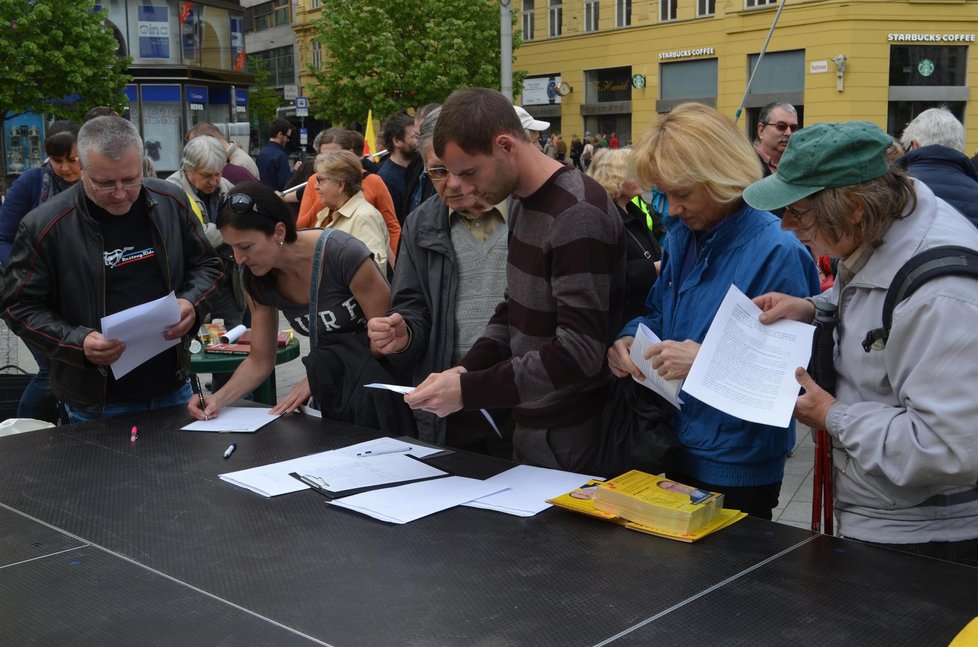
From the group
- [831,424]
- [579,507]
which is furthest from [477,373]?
[831,424]

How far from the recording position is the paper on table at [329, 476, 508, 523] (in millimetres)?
2277

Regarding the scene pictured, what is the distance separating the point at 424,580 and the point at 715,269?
42.6 inches

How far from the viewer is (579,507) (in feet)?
7.23

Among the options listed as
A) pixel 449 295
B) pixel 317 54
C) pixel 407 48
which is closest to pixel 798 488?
pixel 449 295

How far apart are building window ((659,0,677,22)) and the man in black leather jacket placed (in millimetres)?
27382

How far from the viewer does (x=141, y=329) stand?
335 cm

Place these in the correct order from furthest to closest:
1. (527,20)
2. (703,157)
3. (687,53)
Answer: (527,20), (687,53), (703,157)

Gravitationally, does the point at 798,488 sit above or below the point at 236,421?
below

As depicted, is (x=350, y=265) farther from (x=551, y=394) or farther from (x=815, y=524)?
(x=815, y=524)

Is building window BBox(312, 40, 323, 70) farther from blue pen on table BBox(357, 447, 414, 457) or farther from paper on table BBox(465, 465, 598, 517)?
paper on table BBox(465, 465, 598, 517)

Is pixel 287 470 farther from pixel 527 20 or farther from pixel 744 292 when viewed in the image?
pixel 527 20

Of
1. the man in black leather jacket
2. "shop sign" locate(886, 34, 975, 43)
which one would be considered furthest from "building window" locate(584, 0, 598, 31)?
the man in black leather jacket

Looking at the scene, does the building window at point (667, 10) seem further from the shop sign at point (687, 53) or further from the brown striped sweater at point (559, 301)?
the brown striped sweater at point (559, 301)

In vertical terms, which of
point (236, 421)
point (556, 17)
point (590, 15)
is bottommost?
point (236, 421)
